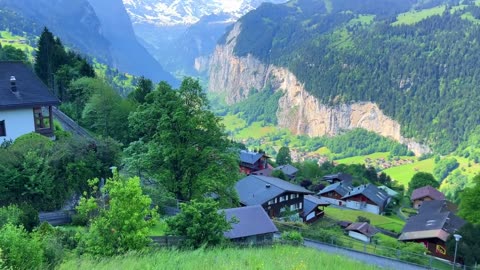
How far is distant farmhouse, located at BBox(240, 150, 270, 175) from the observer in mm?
85062

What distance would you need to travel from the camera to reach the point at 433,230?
146 feet

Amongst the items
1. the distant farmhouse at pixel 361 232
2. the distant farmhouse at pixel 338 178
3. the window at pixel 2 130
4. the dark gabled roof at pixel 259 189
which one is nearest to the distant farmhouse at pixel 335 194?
the distant farmhouse at pixel 338 178

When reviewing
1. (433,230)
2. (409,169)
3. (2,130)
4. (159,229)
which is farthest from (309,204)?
(409,169)

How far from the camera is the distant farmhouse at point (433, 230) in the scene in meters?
42.8

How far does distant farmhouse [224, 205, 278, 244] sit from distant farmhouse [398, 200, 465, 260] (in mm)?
23675

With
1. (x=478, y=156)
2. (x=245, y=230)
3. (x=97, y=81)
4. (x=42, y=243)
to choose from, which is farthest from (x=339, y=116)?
(x=42, y=243)

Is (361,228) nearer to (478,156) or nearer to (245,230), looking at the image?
(245,230)

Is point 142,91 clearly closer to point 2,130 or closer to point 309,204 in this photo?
point 2,130

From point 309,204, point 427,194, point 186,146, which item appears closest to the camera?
point 186,146

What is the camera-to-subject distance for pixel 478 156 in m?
132

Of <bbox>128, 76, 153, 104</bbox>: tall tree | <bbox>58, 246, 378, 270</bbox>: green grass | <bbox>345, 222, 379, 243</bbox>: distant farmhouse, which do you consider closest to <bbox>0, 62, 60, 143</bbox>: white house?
<bbox>128, 76, 153, 104</bbox>: tall tree

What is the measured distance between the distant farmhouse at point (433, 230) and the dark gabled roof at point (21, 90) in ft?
120

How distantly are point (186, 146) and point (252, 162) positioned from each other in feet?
202

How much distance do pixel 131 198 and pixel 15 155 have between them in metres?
9.77
